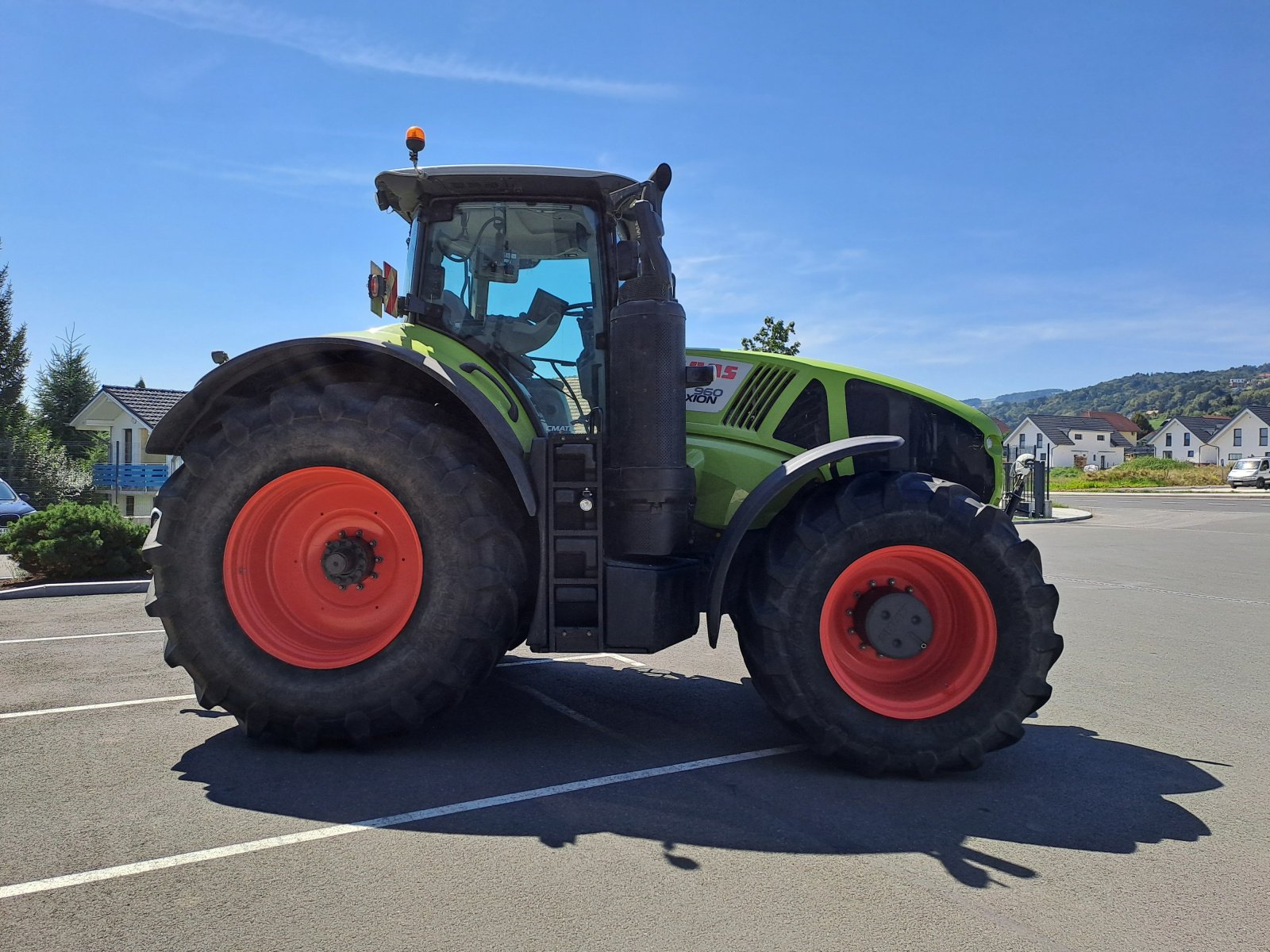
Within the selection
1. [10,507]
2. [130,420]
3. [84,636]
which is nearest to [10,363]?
[130,420]

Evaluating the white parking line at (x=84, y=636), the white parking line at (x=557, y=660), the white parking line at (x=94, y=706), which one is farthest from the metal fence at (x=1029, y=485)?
the white parking line at (x=84, y=636)

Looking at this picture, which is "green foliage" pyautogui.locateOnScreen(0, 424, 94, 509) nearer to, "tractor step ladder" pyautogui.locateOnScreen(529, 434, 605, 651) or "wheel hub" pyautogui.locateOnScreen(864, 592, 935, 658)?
"tractor step ladder" pyautogui.locateOnScreen(529, 434, 605, 651)

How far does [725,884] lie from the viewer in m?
2.55

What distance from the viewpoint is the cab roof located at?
4.13 m

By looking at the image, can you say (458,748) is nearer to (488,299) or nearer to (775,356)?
(488,299)

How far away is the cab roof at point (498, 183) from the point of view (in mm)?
4129

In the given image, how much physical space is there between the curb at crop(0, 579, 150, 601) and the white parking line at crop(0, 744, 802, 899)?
6901mm

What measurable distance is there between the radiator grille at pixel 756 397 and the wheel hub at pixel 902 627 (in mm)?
1165

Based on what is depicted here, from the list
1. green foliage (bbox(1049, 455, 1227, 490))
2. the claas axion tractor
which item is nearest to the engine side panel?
the claas axion tractor

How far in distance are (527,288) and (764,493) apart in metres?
1.64

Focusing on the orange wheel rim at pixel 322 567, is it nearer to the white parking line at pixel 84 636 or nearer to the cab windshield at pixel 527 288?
the cab windshield at pixel 527 288

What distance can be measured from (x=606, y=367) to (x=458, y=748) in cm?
188

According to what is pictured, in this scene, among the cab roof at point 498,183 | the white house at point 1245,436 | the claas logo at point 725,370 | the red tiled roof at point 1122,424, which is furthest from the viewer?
the red tiled roof at point 1122,424

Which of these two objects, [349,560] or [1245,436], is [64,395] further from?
[1245,436]
